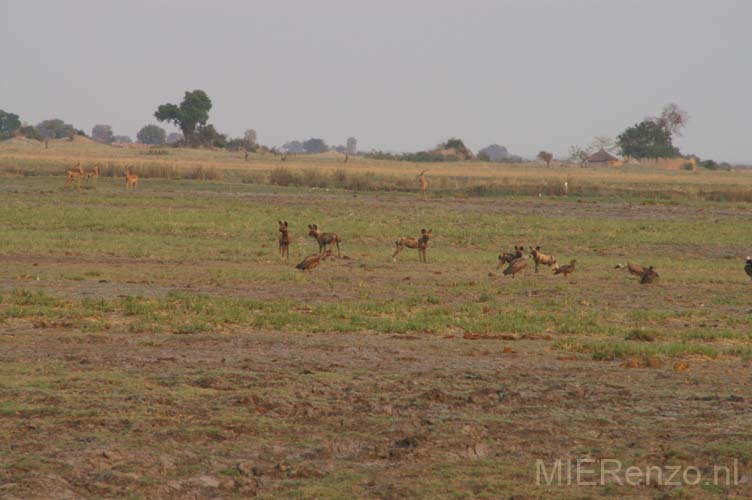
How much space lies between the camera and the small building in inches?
5034

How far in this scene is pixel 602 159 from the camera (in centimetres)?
12950

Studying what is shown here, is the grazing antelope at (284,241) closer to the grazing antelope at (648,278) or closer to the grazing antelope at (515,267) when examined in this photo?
the grazing antelope at (515,267)

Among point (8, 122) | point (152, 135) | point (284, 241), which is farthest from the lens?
point (152, 135)

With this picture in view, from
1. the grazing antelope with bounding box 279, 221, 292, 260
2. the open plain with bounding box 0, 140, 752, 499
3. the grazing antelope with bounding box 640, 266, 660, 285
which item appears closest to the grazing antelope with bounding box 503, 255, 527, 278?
the open plain with bounding box 0, 140, 752, 499

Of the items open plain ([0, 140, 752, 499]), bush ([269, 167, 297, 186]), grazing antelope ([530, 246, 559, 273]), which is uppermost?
bush ([269, 167, 297, 186])

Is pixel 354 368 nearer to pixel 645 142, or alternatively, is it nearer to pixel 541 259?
pixel 541 259

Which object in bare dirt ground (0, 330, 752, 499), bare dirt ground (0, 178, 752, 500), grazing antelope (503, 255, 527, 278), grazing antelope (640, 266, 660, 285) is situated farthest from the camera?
grazing antelope (503, 255, 527, 278)

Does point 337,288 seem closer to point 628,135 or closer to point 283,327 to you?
point 283,327

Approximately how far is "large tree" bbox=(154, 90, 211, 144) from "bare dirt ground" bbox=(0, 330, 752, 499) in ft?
350

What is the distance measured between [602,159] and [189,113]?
1838 inches

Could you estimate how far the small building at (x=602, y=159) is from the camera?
420 ft

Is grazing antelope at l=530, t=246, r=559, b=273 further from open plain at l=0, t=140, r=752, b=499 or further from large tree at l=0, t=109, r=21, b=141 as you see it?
large tree at l=0, t=109, r=21, b=141

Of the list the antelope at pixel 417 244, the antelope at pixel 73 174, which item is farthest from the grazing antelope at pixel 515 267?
the antelope at pixel 73 174

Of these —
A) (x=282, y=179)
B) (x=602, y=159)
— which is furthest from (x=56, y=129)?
(x=282, y=179)
